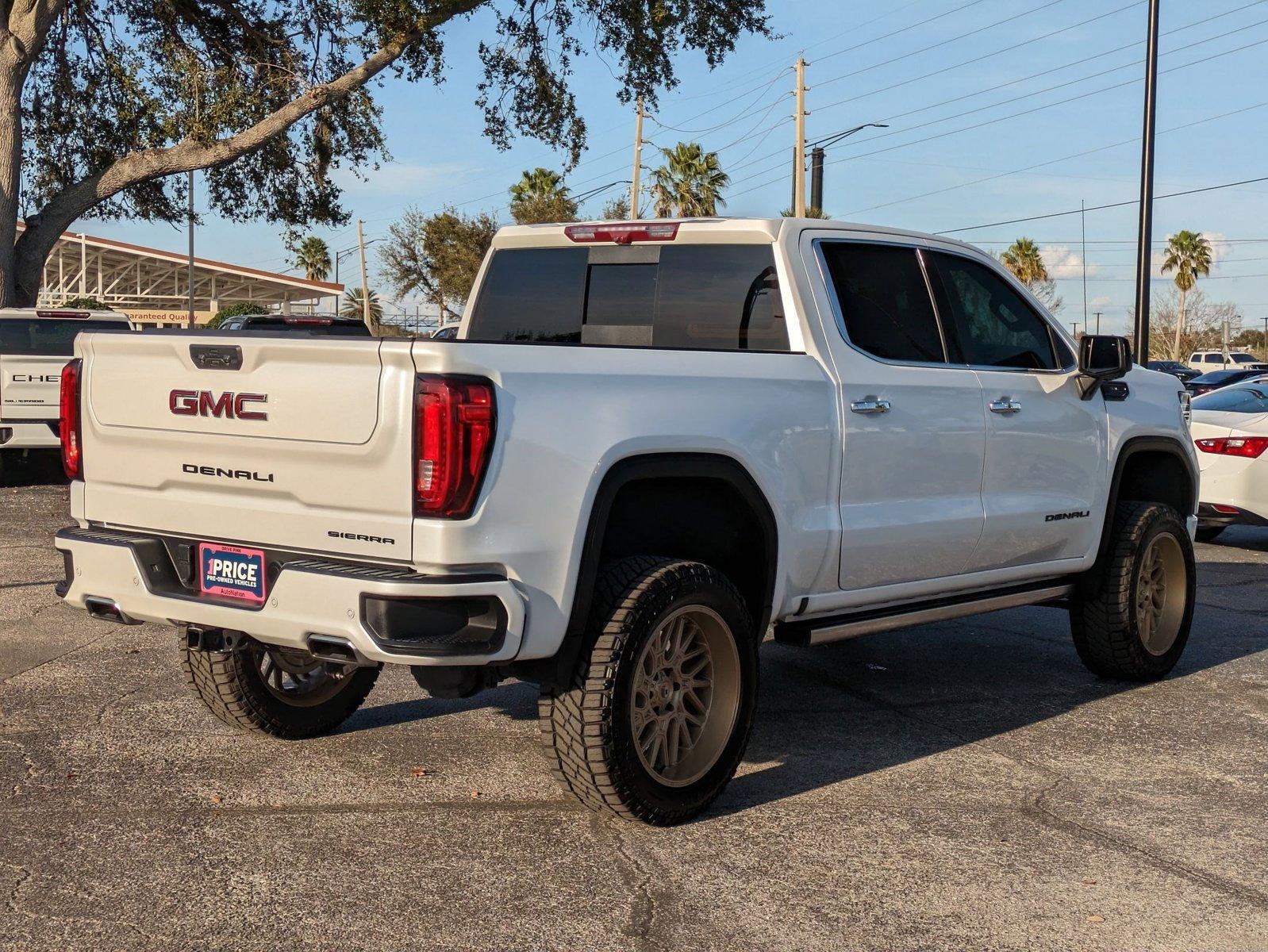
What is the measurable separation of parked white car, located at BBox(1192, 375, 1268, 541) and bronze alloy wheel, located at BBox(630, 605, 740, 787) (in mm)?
7627

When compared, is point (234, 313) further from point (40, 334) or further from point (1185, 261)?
point (1185, 261)

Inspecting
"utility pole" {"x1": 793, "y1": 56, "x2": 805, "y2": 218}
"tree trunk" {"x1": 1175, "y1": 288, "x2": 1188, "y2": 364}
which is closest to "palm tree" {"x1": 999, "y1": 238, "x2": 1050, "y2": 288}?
"tree trunk" {"x1": 1175, "y1": 288, "x2": 1188, "y2": 364}

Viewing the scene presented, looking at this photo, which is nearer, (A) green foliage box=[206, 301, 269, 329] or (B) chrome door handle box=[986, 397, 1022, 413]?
(B) chrome door handle box=[986, 397, 1022, 413]

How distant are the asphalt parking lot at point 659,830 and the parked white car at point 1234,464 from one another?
4.71 meters

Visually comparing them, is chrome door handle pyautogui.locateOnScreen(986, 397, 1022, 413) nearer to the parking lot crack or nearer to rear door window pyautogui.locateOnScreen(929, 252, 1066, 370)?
rear door window pyautogui.locateOnScreen(929, 252, 1066, 370)

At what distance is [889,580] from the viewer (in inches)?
229

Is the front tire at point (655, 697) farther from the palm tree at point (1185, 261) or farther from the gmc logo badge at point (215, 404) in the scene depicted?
the palm tree at point (1185, 261)

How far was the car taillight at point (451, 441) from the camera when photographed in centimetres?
418

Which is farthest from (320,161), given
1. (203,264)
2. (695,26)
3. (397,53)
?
(203,264)

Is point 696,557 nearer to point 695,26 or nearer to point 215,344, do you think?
point 215,344

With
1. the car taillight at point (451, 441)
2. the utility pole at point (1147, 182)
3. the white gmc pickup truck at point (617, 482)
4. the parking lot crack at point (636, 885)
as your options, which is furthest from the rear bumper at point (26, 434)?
the utility pole at point (1147, 182)

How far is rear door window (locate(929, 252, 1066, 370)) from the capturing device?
20.8 feet

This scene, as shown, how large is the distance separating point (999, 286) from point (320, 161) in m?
21.5

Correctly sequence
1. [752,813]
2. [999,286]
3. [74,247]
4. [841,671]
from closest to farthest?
[752,813]
[999,286]
[841,671]
[74,247]
